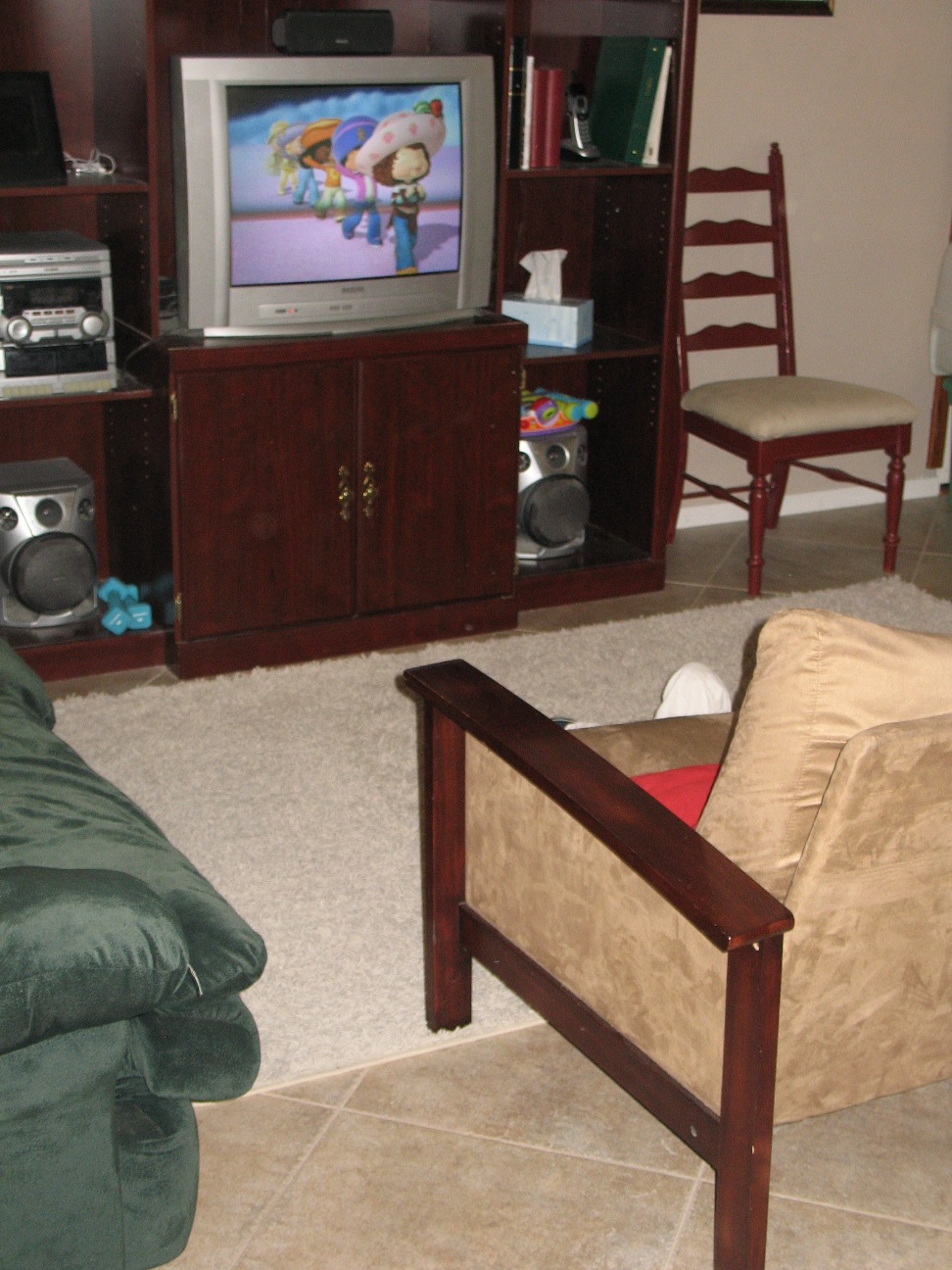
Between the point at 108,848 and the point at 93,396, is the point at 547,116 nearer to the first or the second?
the point at 93,396

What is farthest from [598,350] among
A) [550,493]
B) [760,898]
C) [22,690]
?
[760,898]

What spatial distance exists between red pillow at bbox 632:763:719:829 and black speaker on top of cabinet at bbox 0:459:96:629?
185cm

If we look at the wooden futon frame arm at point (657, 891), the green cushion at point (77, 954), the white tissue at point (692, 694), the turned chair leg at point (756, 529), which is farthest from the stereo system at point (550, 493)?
the green cushion at point (77, 954)

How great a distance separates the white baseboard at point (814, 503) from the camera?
494 cm

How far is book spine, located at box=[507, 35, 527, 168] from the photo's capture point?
3.78m

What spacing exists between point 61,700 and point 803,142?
2780mm

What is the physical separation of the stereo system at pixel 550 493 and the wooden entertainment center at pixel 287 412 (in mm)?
90

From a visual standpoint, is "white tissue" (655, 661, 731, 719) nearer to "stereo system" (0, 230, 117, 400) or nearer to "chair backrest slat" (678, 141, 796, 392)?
"stereo system" (0, 230, 117, 400)

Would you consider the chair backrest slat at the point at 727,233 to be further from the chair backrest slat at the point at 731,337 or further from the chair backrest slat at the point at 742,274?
the chair backrest slat at the point at 731,337

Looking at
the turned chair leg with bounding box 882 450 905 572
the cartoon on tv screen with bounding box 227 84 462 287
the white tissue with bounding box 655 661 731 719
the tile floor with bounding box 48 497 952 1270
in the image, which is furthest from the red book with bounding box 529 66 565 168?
the tile floor with bounding box 48 497 952 1270

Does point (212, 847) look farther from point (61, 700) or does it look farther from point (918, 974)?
point (918, 974)

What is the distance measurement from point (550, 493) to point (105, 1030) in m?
2.70

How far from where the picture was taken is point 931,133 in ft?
16.0

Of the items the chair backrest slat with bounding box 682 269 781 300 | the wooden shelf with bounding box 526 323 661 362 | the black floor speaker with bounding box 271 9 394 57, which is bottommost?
the wooden shelf with bounding box 526 323 661 362
